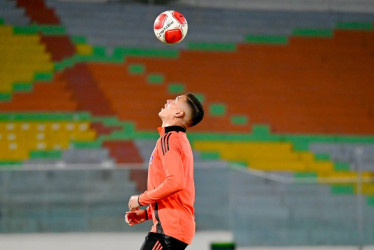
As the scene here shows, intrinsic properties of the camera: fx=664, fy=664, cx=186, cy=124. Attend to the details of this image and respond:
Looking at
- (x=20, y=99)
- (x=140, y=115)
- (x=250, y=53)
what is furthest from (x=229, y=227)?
(x=250, y=53)

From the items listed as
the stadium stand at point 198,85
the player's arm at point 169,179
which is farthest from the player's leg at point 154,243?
the stadium stand at point 198,85

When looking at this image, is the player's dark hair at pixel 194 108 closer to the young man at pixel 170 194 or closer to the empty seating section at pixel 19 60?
the young man at pixel 170 194

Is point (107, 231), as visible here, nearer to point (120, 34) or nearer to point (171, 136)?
point (171, 136)

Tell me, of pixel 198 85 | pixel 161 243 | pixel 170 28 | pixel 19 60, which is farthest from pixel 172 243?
pixel 19 60

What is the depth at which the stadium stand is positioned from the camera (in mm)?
11227

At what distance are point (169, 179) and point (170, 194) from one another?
0.24 feet

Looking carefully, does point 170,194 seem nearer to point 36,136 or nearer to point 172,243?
point 172,243

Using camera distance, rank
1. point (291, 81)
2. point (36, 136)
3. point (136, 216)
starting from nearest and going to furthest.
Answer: point (136, 216)
point (36, 136)
point (291, 81)

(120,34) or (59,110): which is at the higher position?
(120,34)

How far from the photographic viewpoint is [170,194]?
10.5 feet

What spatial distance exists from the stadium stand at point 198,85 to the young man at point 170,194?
20.8 ft

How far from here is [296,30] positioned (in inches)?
545

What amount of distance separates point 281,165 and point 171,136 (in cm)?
825

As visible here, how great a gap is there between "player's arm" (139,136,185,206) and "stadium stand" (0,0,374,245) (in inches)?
254
